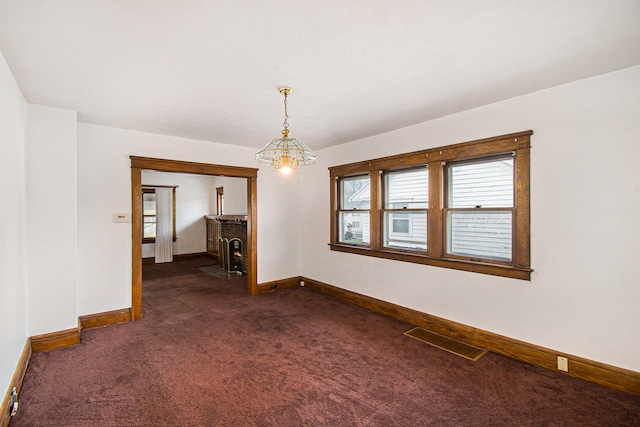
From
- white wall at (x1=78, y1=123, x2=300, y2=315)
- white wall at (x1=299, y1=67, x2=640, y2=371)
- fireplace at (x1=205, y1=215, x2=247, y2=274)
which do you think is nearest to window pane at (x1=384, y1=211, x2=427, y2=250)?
white wall at (x1=299, y1=67, x2=640, y2=371)

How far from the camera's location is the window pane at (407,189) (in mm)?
3957

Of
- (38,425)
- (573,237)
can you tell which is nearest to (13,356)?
(38,425)

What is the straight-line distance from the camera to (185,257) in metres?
9.43

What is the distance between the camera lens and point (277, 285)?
5582mm

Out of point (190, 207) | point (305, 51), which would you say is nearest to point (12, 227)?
point (305, 51)

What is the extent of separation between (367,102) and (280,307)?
320 cm

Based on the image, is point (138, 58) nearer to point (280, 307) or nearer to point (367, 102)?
point (367, 102)

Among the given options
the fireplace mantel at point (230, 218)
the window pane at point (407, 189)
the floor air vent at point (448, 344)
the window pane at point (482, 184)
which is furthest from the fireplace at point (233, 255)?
the window pane at point (482, 184)

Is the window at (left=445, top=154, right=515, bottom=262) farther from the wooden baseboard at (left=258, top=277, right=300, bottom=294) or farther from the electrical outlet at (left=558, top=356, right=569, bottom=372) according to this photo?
the wooden baseboard at (left=258, top=277, right=300, bottom=294)

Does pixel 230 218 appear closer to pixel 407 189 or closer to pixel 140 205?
pixel 140 205

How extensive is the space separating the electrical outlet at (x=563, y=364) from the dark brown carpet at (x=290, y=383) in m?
0.06

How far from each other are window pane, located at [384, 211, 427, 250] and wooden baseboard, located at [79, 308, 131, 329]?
3.71 metres

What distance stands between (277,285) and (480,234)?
3554mm

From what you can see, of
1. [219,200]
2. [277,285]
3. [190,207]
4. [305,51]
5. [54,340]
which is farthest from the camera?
[219,200]
